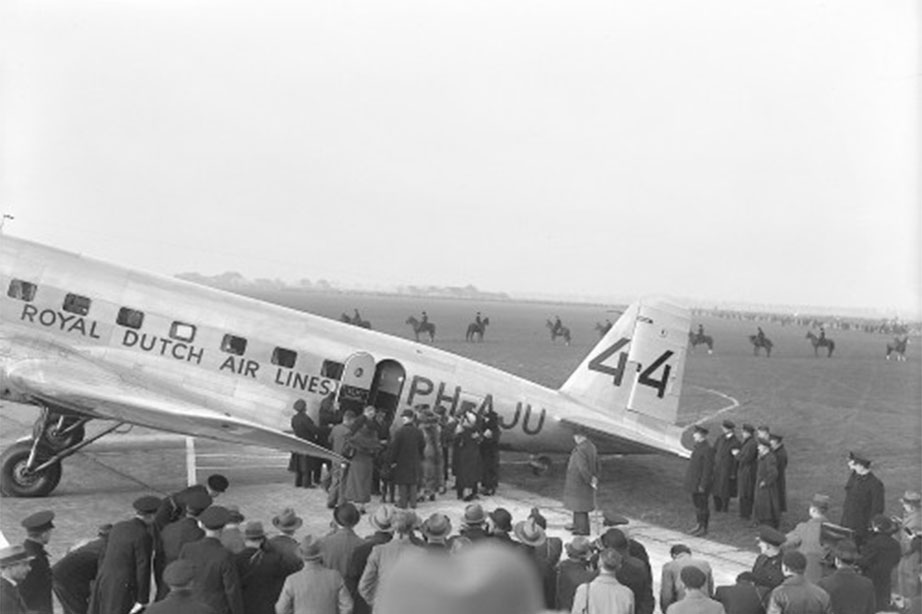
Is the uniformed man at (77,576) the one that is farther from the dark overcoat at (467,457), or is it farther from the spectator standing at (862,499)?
the spectator standing at (862,499)

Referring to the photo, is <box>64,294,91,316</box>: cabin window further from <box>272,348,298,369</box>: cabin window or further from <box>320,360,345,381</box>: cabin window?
<box>320,360,345,381</box>: cabin window

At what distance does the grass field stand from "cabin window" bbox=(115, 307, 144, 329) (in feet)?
8.36

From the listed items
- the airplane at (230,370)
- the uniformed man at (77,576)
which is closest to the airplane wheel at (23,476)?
the airplane at (230,370)

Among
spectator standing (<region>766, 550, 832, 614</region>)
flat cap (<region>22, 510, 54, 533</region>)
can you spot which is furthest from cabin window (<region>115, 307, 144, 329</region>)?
spectator standing (<region>766, 550, 832, 614</region>)

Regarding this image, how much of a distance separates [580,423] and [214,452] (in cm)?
727

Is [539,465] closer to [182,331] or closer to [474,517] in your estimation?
[182,331]

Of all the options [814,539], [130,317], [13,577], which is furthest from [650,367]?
[13,577]

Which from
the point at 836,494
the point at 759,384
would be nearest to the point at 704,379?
the point at 759,384

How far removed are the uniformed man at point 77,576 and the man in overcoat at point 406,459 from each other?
6.18 meters

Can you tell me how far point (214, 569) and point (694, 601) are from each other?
136 inches

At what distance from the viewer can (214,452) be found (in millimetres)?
16953

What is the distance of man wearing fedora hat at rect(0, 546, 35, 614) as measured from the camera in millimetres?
5152

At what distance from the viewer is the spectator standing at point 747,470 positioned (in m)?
13.0

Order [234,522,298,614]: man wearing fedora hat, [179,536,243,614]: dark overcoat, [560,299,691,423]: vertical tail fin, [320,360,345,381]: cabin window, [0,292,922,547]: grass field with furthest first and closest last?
[560,299,691,423]: vertical tail fin
[320,360,345,381]: cabin window
[0,292,922,547]: grass field
[234,522,298,614]: man wearing fedora hat
[179,536,243,614]: dark overcoat
